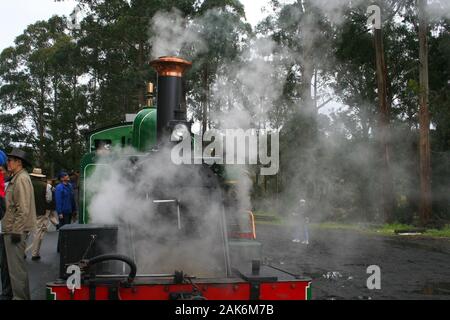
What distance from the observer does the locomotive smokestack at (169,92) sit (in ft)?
18.3

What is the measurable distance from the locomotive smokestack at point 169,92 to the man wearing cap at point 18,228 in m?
1.58

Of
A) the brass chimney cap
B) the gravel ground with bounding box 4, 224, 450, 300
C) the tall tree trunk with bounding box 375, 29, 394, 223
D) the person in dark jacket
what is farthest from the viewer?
the tall tree trunk with bounding box 375, 29, 394, 223

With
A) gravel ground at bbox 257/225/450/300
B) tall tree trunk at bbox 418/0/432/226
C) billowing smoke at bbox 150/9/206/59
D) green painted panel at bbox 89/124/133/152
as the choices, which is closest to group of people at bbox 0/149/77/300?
green painted panel at bbox 89/124/133/152

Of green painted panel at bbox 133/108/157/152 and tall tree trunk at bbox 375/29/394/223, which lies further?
tall tree trunk at bbox 375/29/394/223

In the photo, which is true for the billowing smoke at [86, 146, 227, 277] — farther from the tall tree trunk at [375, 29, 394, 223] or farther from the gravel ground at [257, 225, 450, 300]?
the tall tree trunk at [375, 29, 394, 223]

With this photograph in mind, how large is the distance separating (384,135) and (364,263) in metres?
10.7

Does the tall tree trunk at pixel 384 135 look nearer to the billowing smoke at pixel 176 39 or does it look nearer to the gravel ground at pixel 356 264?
the gravel ground at pixel 356 264

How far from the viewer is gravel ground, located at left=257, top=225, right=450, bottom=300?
7375 millimetres

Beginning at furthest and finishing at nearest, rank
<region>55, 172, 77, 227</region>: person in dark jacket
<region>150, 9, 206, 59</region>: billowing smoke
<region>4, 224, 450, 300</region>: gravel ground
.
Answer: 1. <region>150, 9, 206, 59</region>: billowing smoke
2. <region>55, 172, 77, 227</region>: person in dark jacket
3. <region>4, 224, 450, 300</region>: gravel ground

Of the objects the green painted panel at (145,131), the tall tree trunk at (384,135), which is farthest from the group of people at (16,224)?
the tall tree trunk at (384,135)

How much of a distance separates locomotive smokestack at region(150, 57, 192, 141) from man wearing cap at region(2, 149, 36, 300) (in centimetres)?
158

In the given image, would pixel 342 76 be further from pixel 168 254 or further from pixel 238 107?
pixel 168 254

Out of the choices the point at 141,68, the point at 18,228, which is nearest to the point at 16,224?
the point at 18,228
